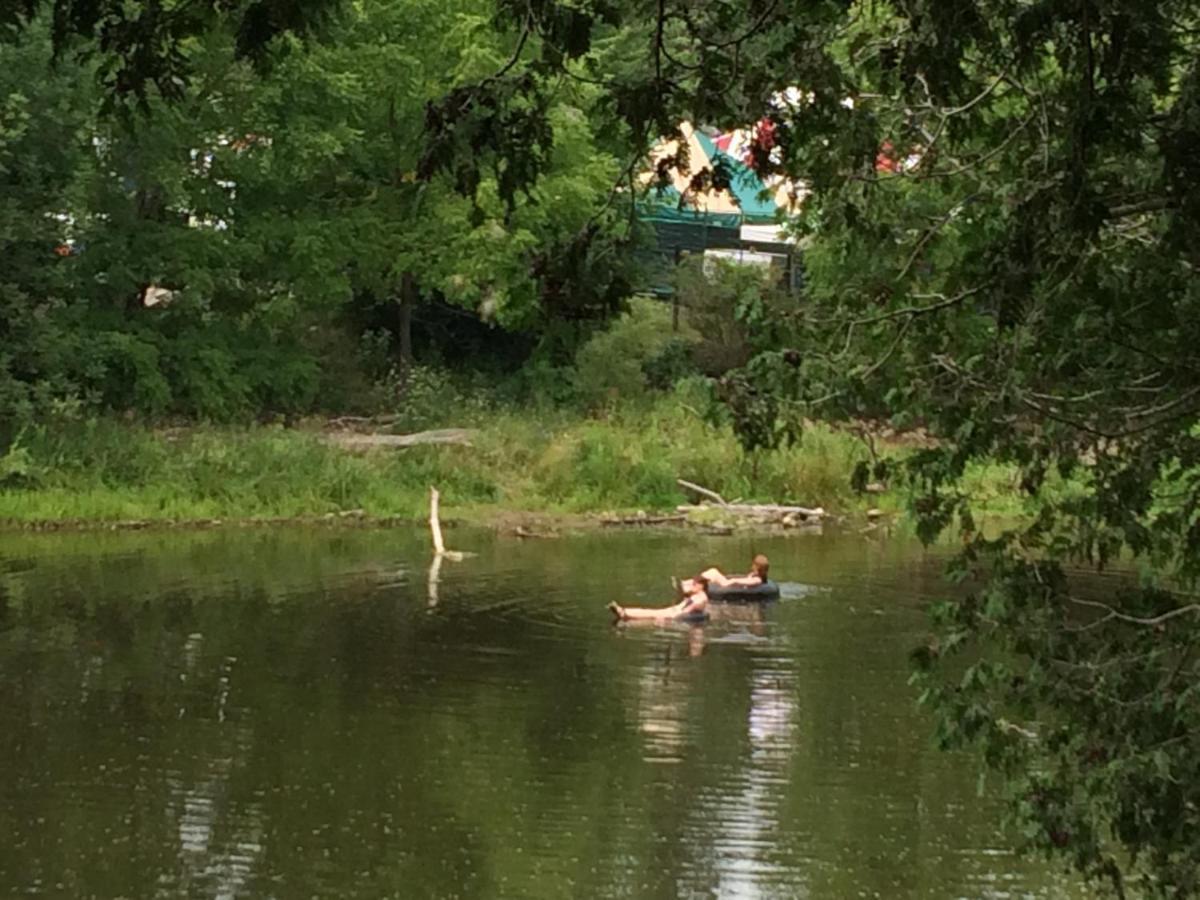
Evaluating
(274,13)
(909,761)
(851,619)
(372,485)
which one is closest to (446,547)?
(372,485)

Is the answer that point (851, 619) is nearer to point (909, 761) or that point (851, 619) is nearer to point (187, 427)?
point (909, 761)

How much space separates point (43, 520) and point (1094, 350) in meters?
21.4

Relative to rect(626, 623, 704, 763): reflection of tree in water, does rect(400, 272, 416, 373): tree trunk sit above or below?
above

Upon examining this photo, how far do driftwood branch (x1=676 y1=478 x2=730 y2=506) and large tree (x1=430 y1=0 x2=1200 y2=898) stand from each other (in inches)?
833

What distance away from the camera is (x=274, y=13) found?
5.00 m

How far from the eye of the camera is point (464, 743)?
13.6 m

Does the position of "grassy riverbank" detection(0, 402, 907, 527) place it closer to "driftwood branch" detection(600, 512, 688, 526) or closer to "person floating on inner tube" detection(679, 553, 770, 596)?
"driftwood branch" detection(600, 512, 688, 526)

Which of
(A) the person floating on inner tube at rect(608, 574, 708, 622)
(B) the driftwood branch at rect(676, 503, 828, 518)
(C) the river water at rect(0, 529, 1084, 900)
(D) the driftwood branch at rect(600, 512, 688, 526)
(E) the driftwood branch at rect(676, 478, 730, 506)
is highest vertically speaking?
(E) the driftwood branch at rect(676, 478, 730, 506)

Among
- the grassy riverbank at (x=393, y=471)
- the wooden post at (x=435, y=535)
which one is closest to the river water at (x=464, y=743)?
the wooden post at (x=435, y=535)

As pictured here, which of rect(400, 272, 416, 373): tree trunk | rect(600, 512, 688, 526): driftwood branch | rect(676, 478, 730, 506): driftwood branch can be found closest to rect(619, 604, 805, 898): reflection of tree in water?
rect(600, 512, 688, 526): driftwood branch

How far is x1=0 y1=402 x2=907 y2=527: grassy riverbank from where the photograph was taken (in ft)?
87.4

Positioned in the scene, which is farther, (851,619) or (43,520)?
(43,520)

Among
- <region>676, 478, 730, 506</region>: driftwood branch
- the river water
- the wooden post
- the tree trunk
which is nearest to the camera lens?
the river water

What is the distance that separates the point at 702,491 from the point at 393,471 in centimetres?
503
